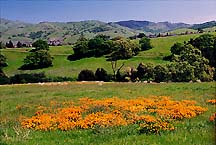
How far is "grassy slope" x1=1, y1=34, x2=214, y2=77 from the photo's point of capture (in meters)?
125

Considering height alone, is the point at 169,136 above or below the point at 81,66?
above

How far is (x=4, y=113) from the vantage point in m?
Result: 26.8

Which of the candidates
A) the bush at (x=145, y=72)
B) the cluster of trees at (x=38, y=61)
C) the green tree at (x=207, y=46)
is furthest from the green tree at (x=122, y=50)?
the bush at (x=145, y=72)

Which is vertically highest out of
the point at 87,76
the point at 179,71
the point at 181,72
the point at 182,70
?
the point at 182,70

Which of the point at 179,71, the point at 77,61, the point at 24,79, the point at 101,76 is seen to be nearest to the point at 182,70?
the point at 179,71

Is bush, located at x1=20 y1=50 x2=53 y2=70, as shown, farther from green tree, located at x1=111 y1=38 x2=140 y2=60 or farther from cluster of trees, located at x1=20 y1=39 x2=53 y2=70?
green tree, located at x1=111 y1=38 x2=140 y2=60

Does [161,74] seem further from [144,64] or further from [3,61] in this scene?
[3,61]

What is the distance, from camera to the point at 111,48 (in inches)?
5522

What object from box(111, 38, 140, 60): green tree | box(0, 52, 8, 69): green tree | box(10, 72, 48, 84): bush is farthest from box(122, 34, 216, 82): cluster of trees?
box(0, 52, 8, 69): green tree

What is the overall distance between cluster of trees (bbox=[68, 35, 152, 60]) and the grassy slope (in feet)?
9.42

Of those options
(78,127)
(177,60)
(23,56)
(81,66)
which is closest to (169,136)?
(78,127)

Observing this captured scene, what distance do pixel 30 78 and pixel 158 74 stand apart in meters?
32.1

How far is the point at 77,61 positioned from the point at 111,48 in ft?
45.6

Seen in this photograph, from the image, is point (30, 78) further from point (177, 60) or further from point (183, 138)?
point (183, 138)
